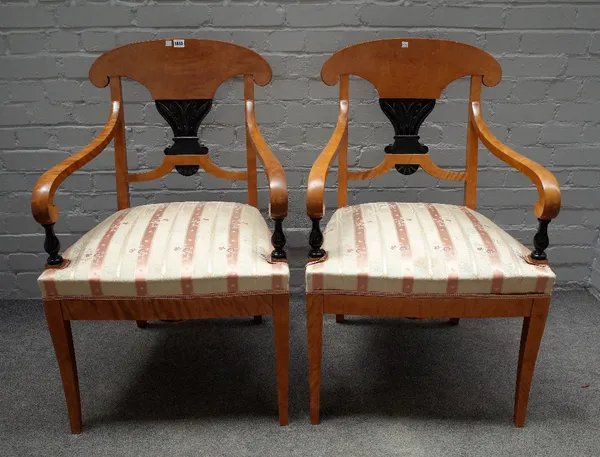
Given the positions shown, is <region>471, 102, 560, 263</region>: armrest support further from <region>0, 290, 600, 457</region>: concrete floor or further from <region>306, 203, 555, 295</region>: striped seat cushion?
<region>0, 290, 600, 457</region>: concrete floor

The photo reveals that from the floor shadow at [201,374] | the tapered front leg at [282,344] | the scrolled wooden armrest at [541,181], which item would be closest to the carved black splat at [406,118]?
the scrolled wooden armrest at [541,181]

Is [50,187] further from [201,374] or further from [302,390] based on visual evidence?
[302,390]

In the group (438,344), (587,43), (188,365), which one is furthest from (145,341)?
(587,43)

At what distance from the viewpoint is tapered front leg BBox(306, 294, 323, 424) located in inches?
51.2

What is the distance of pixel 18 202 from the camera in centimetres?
198

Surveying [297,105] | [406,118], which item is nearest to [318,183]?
[406,118]

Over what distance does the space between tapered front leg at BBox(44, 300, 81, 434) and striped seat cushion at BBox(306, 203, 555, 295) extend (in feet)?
1.90

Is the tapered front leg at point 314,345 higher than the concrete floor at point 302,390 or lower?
higher

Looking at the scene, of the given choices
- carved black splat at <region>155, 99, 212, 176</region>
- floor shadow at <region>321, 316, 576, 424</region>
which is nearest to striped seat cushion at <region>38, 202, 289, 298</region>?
carved black splat at <region>155, 99, 212, 176</region>

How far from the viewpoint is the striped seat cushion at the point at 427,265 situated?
1.25 m

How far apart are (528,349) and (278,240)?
2.16ft

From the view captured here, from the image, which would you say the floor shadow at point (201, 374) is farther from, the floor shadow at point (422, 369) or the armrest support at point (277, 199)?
the armrest support at point (277, 199)

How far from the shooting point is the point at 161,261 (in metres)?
1.26

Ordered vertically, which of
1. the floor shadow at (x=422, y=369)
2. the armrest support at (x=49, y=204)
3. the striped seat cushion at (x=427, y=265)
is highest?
the armrest support at (x=49, y=204)
